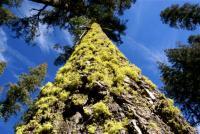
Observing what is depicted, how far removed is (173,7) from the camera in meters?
27.7

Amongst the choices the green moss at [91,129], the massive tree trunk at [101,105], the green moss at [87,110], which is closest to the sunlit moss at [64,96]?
the massive tree trunk at [101,105]

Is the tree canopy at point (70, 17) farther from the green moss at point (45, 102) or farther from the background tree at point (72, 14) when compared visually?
the green moss at point (45, 102)

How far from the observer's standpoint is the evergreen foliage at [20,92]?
2973 cm

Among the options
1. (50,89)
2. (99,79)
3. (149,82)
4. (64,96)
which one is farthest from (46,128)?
(149,82)

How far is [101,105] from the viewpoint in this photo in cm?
574

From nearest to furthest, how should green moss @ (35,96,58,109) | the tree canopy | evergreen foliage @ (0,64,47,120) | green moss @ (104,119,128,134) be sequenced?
green moss @ (104,119,128,134)
green moss @ (35,96,58,109)
the tree canopy
evergreen foliage @ (0,64,47,120)

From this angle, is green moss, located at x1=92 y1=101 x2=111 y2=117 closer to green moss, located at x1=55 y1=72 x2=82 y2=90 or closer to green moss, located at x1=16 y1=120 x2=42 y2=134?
green moss, located at x1=16 y1=120 x2=42 y2=134

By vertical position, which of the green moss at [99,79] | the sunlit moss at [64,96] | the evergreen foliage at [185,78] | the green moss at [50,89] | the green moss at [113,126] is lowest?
the green moss at [113,126]

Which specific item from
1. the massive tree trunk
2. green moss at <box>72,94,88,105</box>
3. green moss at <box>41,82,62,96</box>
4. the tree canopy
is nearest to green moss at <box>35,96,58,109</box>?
the massive tree trunk

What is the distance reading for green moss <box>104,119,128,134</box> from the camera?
514 centimetres

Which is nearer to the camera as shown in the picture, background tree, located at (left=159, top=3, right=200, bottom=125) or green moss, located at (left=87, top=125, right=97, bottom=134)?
green moss, located at (left=87, top=125, right=97, bottom=134)

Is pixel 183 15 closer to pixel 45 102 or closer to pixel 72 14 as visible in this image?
pixel 72 14

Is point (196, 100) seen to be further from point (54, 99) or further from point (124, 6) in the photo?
point (54, 99)

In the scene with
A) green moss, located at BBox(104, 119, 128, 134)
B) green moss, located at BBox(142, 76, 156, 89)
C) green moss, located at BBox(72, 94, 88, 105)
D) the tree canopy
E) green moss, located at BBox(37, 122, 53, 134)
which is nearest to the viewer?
green moss, located at BBox(104, 119, 128, 134)
